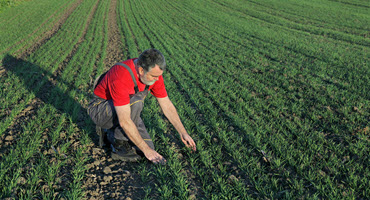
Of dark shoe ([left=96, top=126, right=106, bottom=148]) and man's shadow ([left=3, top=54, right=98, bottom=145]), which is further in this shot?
man's shadow ([left=3, top=54, right=98, bottom=145])

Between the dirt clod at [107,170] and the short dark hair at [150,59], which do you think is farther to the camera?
the dirt clod at [107,170]

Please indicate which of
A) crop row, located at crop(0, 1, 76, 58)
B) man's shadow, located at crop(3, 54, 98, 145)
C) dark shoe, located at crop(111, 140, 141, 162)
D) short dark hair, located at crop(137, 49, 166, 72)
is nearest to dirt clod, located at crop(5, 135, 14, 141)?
man's shadow, located at crop(3, 54, 98, 145)

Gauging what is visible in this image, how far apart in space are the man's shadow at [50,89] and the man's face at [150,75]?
1636 mm

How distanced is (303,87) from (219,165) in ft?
14.5

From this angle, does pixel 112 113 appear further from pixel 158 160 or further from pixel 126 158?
pixel 158 160

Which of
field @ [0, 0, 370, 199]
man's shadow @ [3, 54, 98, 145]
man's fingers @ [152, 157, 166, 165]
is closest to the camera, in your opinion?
field @ [0, 0, 370, 199]

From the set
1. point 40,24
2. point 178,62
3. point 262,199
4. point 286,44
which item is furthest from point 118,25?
point 262,199

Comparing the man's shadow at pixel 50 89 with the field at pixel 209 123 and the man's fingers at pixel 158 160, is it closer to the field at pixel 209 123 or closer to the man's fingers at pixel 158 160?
the field at pixel 209 123

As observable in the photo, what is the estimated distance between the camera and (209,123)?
184 inches

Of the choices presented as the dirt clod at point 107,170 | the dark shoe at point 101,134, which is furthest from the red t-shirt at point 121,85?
the dirt clod at point 107,170

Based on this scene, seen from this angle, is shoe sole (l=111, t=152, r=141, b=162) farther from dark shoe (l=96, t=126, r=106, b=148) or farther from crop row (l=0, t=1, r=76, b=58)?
crop row (l=0, t=1, r=76, b=58)

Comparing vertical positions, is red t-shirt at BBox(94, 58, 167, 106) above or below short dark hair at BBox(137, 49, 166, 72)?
below

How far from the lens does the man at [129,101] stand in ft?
9.28

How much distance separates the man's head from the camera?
2764 mm
